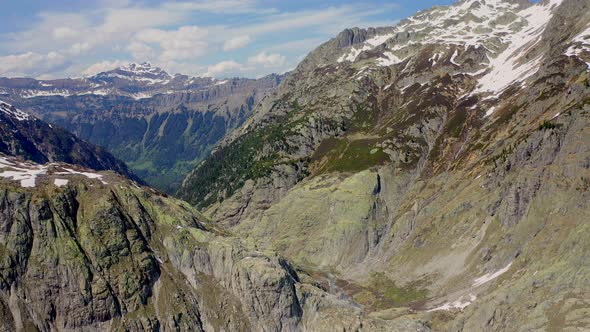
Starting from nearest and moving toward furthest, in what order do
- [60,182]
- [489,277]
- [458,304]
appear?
[60,182], [458,304], [489,277]

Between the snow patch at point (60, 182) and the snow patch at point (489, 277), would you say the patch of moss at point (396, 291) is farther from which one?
the snow patch at point (60, 182)

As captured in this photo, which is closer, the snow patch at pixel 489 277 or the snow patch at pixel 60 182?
the snow patch at pixel 60 182

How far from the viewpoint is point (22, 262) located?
101188mm

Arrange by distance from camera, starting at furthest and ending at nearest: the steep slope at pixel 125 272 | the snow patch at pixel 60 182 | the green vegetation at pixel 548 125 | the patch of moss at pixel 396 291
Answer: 1. the green vegetation at pixel 548 125
2. the patch of moss at pixel 396 291
3. the snow patch at pixel 60 182
4. the steep slope at pixel 125 272

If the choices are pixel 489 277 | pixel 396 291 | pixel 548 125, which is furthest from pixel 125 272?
pixel 548 125

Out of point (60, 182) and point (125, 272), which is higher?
point (60, 182)

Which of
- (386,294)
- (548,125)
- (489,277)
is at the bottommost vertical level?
(386,294)

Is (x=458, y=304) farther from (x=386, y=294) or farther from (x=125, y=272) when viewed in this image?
(x=125, y=272)

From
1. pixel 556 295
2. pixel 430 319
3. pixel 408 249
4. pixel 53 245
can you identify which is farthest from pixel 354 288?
pixel 53 245

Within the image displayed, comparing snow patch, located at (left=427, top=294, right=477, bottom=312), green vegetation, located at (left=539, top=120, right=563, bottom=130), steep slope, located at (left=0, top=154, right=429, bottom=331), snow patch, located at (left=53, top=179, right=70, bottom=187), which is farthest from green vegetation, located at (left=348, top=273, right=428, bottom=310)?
snow patch, located at (left=53, top=179, right=70, bottom=187)

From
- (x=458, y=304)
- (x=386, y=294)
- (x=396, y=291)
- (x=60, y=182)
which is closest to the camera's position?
(x=60, y=182)

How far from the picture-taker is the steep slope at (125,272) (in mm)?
101062

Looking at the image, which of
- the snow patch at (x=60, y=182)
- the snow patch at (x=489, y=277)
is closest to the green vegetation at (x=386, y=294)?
the snow patch at (x=489, y=277)

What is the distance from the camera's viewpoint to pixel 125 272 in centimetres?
10731
